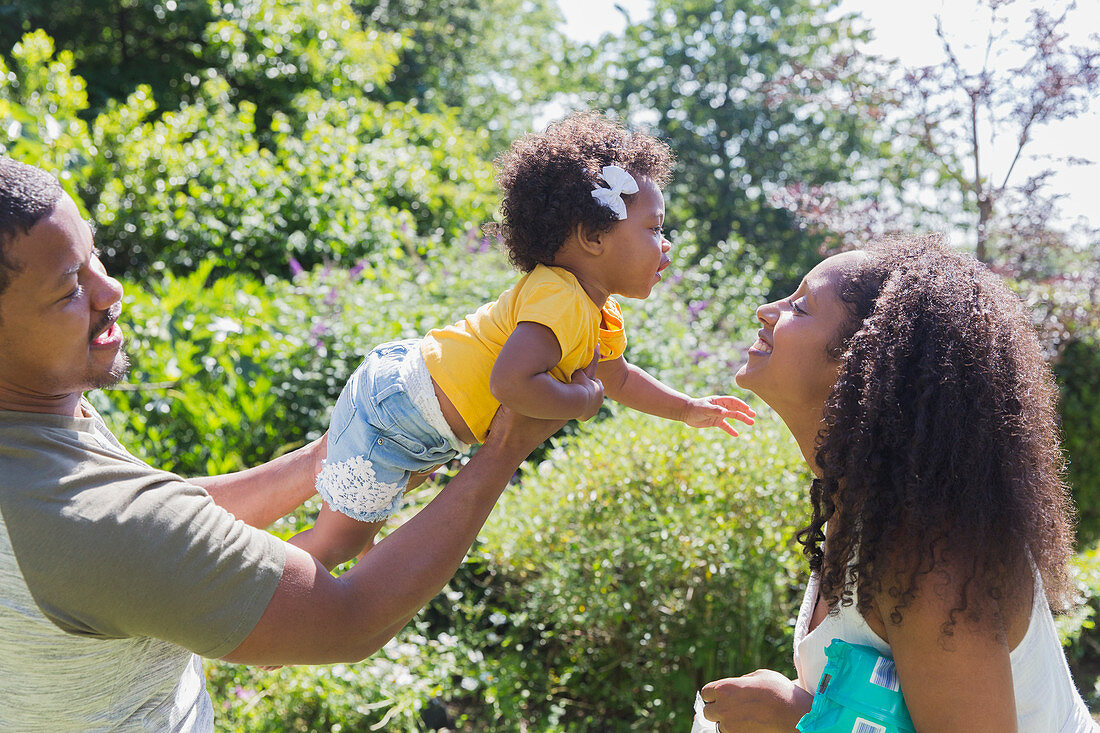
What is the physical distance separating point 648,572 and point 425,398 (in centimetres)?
Result: 172

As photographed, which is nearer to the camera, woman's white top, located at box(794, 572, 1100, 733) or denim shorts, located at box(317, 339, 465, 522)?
woman's white top, located at box(794, 572, 1100, 733)

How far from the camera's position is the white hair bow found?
88.4 inches

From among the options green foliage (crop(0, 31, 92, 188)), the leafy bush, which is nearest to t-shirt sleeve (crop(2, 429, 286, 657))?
the leafy bush

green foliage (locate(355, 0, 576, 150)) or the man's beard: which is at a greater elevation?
green foliage (locate(355, 0, 576, 150))

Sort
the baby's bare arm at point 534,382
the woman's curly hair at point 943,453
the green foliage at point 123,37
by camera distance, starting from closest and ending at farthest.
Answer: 1. the woman's curly hair at point 943,453
2. the baby's bare arm at point 534,382
3. the green foliage at point 123,37

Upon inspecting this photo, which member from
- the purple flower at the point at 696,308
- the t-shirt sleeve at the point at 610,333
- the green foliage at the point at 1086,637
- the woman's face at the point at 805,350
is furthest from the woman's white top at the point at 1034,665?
the purple flower at the point at 696,308

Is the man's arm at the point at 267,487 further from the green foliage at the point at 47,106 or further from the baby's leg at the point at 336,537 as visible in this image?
the green foliage at the point at 47,106

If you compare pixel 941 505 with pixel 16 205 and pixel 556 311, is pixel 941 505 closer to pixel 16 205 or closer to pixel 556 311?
pixel 556 311

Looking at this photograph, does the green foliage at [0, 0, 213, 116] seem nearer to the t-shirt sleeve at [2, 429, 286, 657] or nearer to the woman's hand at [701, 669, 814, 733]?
the t-shirt sleeve at [2, 429, 286, 657]

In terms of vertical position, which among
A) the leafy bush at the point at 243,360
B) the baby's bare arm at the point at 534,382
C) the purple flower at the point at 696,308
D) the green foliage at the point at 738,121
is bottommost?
the leafy bush at the point at 243,360

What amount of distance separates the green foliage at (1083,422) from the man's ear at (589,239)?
5322mm

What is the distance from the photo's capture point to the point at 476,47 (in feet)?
54.6

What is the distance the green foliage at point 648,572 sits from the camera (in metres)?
3.57

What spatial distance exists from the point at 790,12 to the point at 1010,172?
785 cm
